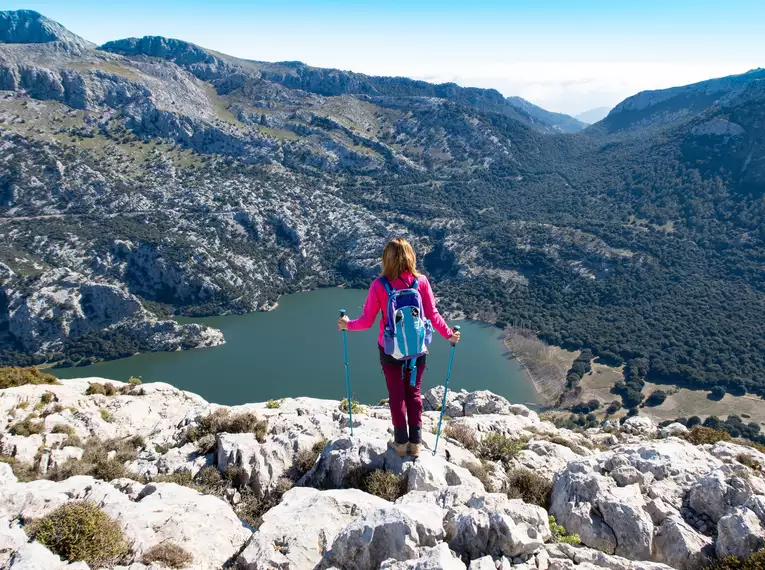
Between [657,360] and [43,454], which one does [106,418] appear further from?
Answer: [657,360]

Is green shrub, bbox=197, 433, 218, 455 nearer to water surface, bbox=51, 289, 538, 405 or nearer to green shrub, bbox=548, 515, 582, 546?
green shrub, bbox=548, 515, 582, 546

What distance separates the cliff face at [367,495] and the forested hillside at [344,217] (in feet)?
220

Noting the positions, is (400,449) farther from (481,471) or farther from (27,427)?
(27,427)

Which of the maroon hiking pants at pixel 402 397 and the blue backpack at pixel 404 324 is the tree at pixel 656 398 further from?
the blue backpack at pixel 404 324

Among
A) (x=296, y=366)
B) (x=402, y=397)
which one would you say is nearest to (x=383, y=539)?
(x=402, y=397)

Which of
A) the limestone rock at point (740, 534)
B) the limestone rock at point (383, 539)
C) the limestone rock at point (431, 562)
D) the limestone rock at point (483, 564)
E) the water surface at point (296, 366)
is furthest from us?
the water surface at point (296, 366)

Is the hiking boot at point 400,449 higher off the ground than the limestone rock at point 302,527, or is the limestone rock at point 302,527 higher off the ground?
the hiking boot at point 400,449

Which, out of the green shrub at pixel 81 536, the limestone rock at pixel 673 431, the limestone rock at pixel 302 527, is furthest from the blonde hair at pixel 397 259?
the limestone rock at pixel 673 431

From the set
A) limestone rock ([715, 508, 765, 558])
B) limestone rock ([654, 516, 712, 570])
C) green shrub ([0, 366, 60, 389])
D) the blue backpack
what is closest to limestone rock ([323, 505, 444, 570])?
the blue backpack

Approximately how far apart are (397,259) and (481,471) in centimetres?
415

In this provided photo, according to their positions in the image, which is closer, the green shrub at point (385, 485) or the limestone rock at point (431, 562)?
the limestone rock at point (431, 562)

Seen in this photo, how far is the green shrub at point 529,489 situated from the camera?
7473mm

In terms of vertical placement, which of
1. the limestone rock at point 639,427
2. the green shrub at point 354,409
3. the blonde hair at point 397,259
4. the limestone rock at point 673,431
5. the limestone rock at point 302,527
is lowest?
the limestone rock at point 639,427

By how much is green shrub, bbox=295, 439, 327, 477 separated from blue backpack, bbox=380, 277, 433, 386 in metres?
2.79
